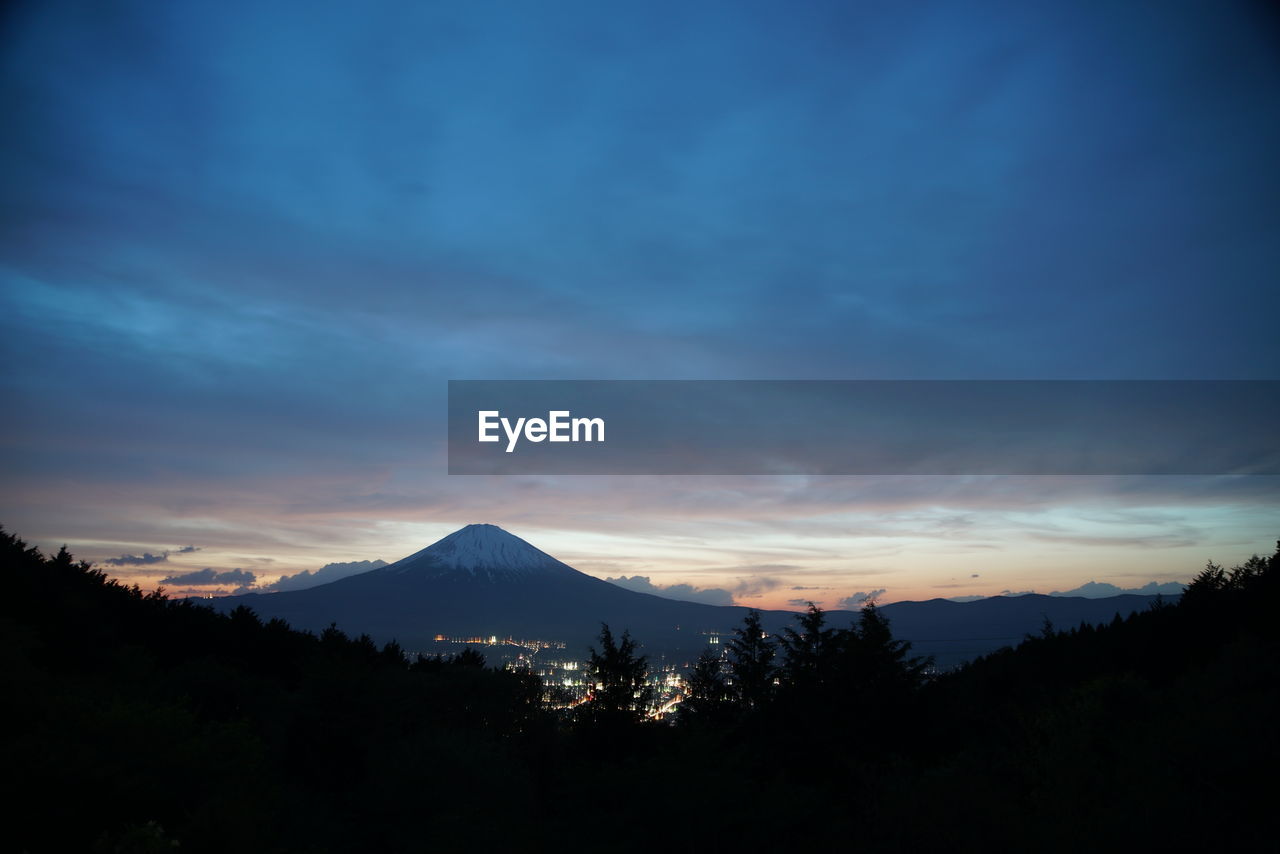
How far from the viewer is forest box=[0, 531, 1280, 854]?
12336 millimetres

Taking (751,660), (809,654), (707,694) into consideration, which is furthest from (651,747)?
(751,660)

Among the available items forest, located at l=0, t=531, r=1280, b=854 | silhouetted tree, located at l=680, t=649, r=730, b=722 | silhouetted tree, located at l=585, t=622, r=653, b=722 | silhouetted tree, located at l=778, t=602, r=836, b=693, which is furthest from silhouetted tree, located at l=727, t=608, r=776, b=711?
silhouetted tree, located at l=585, t=622, r=653, b=722

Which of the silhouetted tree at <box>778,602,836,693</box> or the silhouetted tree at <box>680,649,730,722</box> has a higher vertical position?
the silhouetted tree at <box>778,602,836,693</box>

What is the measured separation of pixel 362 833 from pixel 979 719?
88.7 feet

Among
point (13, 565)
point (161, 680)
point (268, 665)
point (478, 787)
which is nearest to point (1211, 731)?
point (478, 787)

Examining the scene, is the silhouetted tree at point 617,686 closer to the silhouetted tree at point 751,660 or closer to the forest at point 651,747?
the forest at point 651,747

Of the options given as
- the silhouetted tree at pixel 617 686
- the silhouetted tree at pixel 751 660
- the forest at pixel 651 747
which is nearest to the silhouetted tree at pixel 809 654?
the forest at pixel 651 747

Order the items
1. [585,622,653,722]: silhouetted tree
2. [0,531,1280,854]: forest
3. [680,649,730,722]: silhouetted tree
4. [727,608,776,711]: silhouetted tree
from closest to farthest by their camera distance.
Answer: [0,531,1280,854]: forest, [585,622,653,722]: silhouetted tree, [680,649,730,722]: silhouetted tree, [727,608,776,711]: silhouetted tree

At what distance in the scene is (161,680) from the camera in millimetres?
27188

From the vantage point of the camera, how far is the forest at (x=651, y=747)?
12336mm

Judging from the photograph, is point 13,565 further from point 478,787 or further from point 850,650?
point 850,650

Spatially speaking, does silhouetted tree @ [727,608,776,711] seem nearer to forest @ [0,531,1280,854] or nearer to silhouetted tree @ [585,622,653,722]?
forest @ [0,531,1280,854]

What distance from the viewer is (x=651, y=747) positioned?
1187 inches

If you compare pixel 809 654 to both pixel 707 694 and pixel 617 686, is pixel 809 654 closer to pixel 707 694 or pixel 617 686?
pixel 617 686
